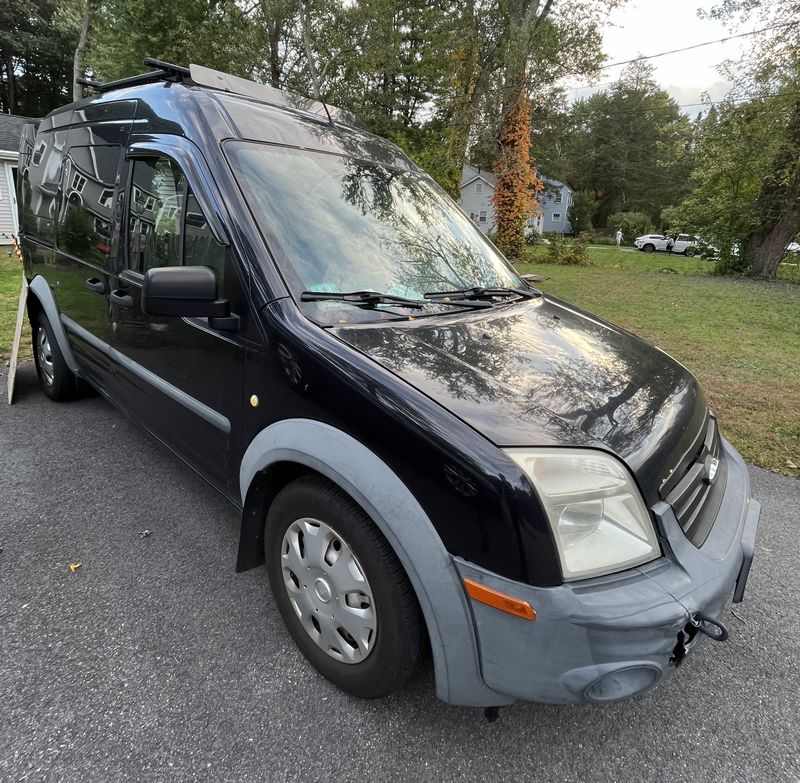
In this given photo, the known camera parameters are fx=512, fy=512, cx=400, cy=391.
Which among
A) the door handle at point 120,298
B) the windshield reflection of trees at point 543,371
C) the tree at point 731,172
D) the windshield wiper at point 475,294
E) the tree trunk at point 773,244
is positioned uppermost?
the tree at point 731,172

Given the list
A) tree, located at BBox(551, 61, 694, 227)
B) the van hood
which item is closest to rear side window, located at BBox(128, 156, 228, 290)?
the van hood

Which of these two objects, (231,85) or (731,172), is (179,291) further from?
(731,172)

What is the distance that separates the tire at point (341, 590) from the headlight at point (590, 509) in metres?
0.51

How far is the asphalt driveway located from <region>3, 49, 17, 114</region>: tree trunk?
44.5 meters

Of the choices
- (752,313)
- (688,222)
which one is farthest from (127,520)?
(688,222)

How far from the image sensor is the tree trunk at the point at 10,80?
33516 millimetres

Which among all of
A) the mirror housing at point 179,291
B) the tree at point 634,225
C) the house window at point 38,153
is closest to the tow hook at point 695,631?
the mirror housing at point 179,291

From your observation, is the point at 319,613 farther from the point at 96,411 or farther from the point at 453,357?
the point at 96,411

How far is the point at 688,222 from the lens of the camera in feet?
69.5

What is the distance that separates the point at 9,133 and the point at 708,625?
75.9 feet

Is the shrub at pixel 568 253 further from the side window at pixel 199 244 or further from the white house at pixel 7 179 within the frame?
the side window at pixel 199 244

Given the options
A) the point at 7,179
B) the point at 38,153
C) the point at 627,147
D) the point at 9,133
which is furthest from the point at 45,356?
the point at 627,147

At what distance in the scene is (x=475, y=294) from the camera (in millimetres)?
2420

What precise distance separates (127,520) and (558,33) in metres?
19.4
